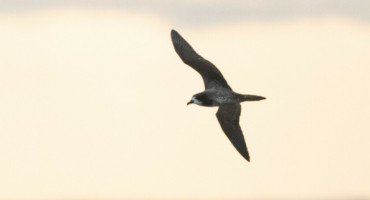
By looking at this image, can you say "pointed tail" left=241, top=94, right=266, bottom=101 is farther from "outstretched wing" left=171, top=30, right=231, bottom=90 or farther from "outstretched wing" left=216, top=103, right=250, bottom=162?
"outstretched wing" left=171, top=30, right=231, bottom=90

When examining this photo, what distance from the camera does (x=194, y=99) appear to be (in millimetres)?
18688

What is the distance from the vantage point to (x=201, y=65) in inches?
741

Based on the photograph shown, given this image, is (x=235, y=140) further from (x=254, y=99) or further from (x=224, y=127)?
(x=254, y=99)

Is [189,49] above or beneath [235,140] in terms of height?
above

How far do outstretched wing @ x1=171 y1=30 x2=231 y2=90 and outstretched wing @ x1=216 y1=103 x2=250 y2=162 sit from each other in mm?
619

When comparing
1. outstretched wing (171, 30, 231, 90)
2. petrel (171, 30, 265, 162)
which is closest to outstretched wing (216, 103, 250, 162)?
petrel (171, 30, 265, 162)

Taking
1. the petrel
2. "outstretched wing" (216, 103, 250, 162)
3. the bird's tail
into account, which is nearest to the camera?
the bird's tail

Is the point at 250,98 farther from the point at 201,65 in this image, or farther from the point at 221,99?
the point at 201,65

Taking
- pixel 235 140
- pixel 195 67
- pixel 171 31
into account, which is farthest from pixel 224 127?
pixel 171 31

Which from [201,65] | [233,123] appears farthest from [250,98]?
[201,65]

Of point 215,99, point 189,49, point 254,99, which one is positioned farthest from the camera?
point 189,49

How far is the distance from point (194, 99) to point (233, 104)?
118cm

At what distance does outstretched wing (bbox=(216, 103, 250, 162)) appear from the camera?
18.4 meters

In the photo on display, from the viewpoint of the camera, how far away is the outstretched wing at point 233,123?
18.4 m
